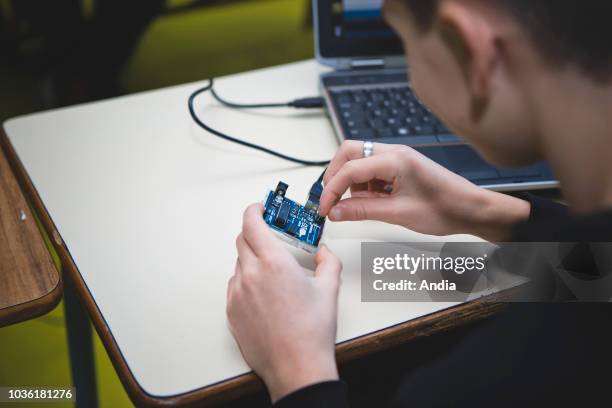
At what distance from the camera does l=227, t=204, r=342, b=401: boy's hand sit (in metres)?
0.56

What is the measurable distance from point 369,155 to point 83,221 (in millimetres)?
355

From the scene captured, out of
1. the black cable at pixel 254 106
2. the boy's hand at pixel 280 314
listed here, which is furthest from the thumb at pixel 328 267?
the black cable at pixel 254 106

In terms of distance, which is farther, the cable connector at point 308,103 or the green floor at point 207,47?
the green floor at point 207,47

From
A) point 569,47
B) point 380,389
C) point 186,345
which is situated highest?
point 569,47

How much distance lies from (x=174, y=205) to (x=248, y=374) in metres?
0.28

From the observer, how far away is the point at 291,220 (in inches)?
27.0

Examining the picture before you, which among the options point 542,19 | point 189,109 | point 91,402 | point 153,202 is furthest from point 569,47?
point 91,402

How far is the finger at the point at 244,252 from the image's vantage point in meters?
0.63

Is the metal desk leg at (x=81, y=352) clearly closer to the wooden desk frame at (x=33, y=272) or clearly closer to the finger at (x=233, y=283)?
the wooden desk frame at (x=33, y=272)

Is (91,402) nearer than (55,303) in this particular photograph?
No

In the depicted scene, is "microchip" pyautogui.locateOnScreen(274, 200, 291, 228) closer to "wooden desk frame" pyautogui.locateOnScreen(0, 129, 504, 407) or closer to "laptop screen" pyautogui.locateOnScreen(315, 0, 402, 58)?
"wooden desk frame" pyautogui.locateOnScreen(0, 129, 504, 407)

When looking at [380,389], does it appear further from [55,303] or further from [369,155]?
[55,303]

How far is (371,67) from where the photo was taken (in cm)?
103

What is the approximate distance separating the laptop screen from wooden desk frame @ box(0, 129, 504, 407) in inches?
20.0
